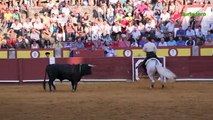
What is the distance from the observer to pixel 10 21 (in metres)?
22.3

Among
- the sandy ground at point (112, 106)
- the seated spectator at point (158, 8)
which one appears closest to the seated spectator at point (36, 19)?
the seated spectator at point (158, 8)

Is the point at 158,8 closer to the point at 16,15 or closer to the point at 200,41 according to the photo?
the point at 200,41

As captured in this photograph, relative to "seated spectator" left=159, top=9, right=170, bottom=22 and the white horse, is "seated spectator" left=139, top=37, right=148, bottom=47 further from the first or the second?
the white horse

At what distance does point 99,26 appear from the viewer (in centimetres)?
2138

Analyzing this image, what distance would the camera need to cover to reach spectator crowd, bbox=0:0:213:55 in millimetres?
20380

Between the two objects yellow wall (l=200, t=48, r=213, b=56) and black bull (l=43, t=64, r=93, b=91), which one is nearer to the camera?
black bull (l=43, t=64, r=93, b=91)

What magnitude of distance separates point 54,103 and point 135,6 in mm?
12320

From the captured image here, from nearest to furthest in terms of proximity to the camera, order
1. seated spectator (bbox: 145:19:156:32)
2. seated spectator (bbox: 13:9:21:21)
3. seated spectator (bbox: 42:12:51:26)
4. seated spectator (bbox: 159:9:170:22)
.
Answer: seated spectator (bbox: 145:19:156:32) → seated spectator (bbox: 159:9:170:22) → seated spectator (bbox: 42:12:51:26) → seated spectator (bbox: 13:9:21:21)

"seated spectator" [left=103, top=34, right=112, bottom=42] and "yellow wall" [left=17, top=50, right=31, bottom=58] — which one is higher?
"seated spectator" [left=103, top=34, right=112, bottom=42]

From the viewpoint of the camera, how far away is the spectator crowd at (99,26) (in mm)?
20380

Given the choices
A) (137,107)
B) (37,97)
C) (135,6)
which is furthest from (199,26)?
(137,107)

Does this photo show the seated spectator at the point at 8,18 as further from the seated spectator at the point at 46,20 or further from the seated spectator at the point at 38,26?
the seated spectator at the point at 46,20

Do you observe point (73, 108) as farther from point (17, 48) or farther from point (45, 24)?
point (45, 24)

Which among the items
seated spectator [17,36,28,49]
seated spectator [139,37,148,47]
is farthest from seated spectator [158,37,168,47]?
seated spectator [17,36,28,49]
